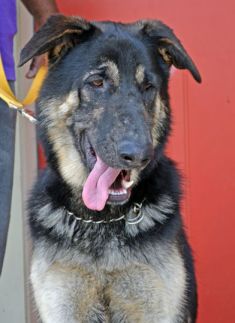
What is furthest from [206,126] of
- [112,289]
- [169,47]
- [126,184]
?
[112,289]

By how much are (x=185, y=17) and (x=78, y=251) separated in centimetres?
162

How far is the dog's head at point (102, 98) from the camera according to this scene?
224 cm

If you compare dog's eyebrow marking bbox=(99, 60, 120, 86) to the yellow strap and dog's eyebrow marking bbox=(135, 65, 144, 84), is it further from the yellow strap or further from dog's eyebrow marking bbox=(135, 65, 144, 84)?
the yellow strap

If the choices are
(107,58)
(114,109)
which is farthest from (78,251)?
(107,58)

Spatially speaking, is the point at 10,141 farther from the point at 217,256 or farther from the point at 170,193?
the point at 217,256

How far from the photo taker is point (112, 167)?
7.36ft

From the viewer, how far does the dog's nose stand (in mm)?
2154

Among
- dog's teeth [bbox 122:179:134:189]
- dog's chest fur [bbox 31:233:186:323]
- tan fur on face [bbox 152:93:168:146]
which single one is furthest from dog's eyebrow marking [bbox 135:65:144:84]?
dog's chest fur [bbox 31:233:186:323]

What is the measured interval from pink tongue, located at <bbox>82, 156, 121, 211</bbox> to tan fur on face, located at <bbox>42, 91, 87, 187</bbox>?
13cm

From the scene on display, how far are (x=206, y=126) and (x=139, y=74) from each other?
4.22 feet

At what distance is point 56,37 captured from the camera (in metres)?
2.29

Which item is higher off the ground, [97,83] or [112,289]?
[97,83]

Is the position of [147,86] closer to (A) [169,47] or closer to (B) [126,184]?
(A) [169,47]

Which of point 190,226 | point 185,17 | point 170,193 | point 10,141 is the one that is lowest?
point 190,226
